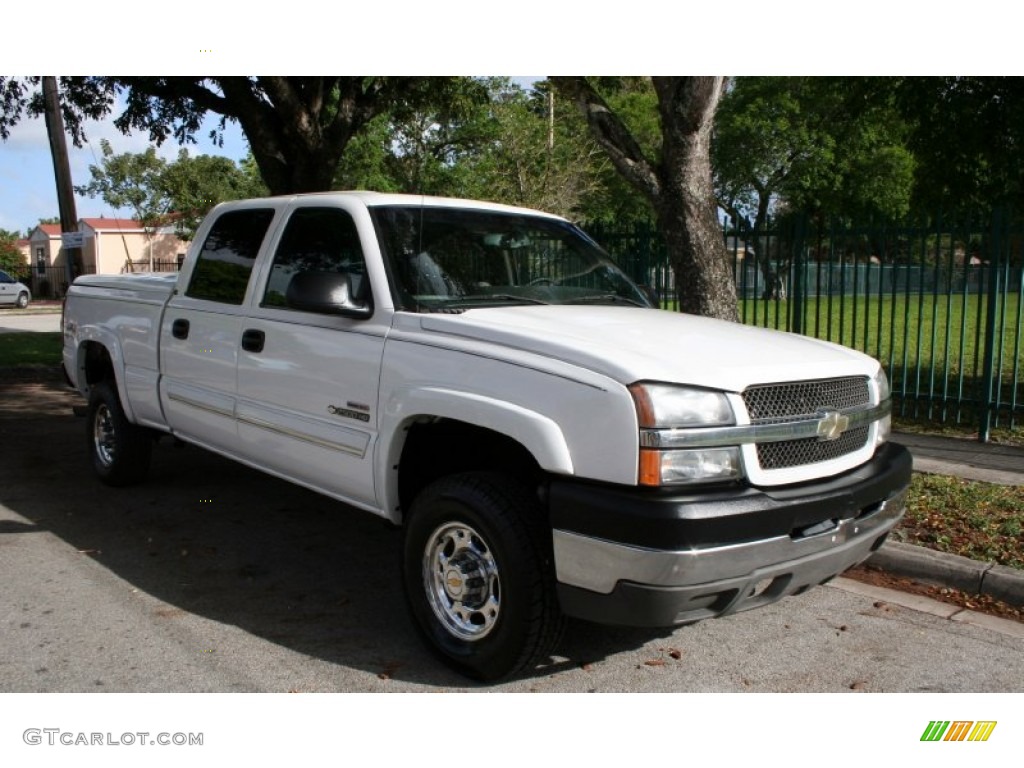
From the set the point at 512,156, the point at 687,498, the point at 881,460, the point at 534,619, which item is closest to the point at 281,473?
the point at 534,619

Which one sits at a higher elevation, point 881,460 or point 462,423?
point 462,423

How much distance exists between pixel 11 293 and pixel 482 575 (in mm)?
38628

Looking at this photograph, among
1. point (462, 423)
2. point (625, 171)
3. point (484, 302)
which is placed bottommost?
point (462, 423)

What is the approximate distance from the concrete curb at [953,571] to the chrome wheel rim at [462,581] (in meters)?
2.16

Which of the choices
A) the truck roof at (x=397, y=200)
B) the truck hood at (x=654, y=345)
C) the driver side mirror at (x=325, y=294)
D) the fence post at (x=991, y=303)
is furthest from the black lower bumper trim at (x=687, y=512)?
the fence post at (x=991, y=303)

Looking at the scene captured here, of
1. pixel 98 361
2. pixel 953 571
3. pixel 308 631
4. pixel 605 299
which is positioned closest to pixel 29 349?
pixel 98 361

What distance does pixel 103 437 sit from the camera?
22.9 ft

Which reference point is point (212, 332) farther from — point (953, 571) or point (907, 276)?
point (907, 276)

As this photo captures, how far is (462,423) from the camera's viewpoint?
12.7 ft

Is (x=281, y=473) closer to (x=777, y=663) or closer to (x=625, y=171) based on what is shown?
(x=777, y=663)

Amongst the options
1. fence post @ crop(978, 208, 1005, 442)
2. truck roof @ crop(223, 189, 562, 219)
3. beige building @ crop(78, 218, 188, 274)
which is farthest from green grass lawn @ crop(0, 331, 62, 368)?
beige building @ crop(78, 218, 188, 274)

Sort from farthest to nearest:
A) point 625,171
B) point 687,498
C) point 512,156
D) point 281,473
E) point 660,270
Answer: point 512,156, point 660,270, point 625,171, point 281,473, point 687,498

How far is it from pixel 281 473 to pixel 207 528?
4.82ft

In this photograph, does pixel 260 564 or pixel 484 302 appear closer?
pixel 484 302
